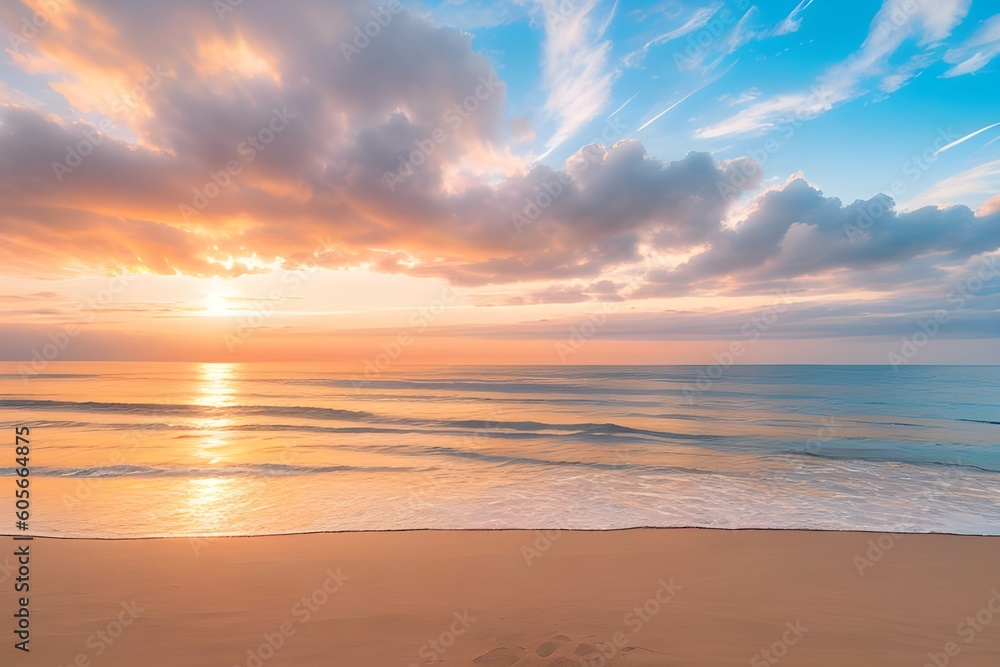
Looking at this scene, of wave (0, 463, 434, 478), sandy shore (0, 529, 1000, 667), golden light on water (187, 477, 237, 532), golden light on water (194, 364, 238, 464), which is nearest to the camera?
sandy shore (0, 529, 1000, 667)

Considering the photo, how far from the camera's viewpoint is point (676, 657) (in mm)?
5164

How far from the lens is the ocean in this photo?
10227 millimetres

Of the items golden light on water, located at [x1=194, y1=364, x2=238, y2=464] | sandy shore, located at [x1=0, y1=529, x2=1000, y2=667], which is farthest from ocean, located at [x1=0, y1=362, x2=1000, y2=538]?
sandy shore, located at [x1=0, y1=529, x2=1000, y2=667]

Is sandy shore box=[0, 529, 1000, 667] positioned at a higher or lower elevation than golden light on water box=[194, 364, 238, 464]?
lower

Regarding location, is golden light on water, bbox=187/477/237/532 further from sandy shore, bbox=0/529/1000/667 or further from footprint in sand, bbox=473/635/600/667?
footprint in sand, bbox=473/635/600/667

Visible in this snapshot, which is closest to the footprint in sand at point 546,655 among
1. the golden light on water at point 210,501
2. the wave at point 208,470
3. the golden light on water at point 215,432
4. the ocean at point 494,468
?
the ocean at point 494,468

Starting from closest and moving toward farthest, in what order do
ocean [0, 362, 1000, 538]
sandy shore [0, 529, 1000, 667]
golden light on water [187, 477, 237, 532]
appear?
sandy shore [0, 529, 1000, 667] < golden light on water [187, 477, 237, 532] < ocean [0, 362, 1000, 538]

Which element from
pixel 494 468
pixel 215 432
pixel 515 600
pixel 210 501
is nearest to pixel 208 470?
pixel 210 501

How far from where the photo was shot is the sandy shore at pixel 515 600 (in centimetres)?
535

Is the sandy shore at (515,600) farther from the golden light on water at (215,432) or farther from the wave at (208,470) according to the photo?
the golden light on water at (215,432)

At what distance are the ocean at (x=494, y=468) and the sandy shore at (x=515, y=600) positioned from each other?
3.65 feet

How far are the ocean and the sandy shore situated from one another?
1113 millimetres

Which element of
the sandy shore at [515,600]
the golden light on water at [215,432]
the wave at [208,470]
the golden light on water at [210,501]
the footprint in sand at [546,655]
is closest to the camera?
the footprint in sand at [546,655]

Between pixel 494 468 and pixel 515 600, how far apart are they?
9492mm
